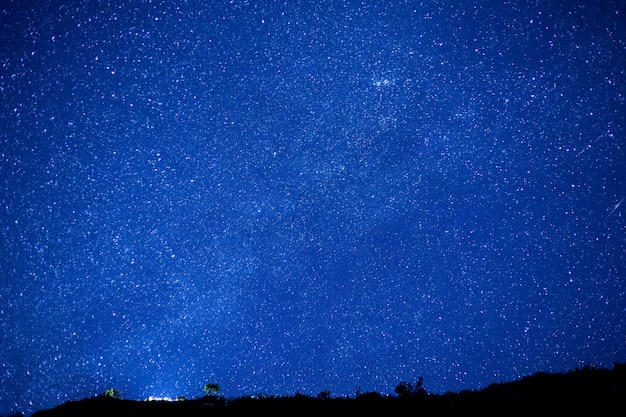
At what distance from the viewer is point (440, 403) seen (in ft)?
31.8

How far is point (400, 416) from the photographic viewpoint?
358 inches

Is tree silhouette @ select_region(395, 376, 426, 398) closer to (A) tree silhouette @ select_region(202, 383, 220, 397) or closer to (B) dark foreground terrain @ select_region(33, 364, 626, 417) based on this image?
(B) dark foreground terrain @ select_region(33, 364, 626, 417)

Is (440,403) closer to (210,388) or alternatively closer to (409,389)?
(409,389)

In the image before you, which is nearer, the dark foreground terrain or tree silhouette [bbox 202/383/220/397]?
the dark foreground terrain

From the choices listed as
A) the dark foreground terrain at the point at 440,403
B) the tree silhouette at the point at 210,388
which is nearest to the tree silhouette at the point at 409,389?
the dark foreground terrain at the point at 440,403

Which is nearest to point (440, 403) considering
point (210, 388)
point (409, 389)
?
point (409, 389)

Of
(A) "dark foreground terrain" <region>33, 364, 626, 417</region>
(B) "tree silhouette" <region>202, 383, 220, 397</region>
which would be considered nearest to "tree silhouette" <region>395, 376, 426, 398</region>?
(A) "dark foreground terrain" <region>33, 364, 626, 417</region>

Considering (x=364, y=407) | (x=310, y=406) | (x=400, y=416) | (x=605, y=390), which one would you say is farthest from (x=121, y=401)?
(x=605, y=390)

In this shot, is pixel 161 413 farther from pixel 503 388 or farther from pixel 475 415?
pixel 503 388

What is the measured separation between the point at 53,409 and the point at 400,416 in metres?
9.59

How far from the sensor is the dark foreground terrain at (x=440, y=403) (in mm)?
8930

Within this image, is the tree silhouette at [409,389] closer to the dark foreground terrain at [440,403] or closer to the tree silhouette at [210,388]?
the dark foreground terrain at [440,403]

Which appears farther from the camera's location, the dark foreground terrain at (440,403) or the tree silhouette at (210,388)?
the tree silhouette at (210,388)

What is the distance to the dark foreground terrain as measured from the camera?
29.3 feet
